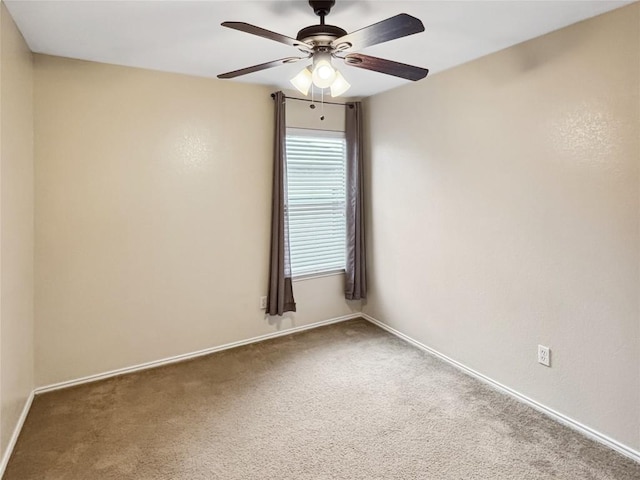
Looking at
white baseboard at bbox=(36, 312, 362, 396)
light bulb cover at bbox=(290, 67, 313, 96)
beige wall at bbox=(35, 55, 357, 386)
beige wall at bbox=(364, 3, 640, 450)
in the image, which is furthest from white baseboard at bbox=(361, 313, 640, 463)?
light bulb cover at bbox=(290, 67, 313, 96)

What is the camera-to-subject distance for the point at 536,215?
2500mm

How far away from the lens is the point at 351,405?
2633 mm

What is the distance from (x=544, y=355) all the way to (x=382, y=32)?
2.15m

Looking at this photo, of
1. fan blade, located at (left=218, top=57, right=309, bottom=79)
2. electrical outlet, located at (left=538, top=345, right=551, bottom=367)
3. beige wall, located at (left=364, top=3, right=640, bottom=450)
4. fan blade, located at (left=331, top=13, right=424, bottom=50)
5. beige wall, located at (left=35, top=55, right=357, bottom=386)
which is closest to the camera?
fan blade, located at (left=331, top=13, right=424, bottom=50)

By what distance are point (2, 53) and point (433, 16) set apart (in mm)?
2209

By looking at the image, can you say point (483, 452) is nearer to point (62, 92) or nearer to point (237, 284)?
point (237, 284)

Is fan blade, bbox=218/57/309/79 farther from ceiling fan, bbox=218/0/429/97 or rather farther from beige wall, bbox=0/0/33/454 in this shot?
beige wall, bbox=0/0/33/454

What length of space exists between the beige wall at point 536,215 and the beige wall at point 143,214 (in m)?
1.44

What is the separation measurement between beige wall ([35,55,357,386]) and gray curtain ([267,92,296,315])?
0.33 feet

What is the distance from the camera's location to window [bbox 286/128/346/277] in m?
3.77

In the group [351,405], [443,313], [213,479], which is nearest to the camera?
[213,479]

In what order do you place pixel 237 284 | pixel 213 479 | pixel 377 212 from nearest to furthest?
pixel 213 479 → pixel 237 284 → pixel 377 212

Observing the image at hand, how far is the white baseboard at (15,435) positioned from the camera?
204 centimetres

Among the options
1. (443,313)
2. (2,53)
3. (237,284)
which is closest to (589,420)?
(443,313)
